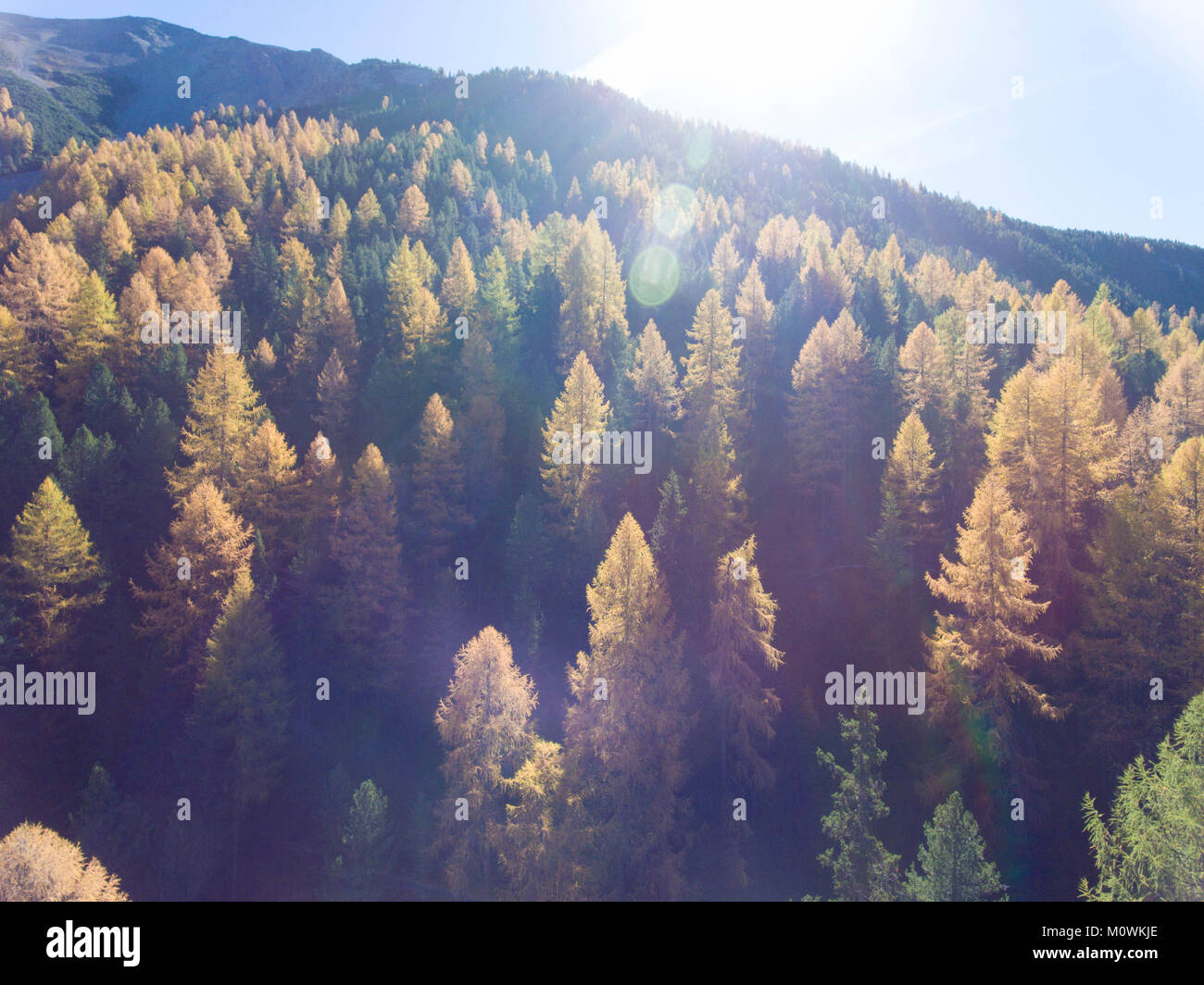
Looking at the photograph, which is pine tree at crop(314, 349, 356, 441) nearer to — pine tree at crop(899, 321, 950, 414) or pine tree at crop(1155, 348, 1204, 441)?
pine tree at crop(899, 321, 950, 414)

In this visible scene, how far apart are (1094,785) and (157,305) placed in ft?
177

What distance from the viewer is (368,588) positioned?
32.0 m

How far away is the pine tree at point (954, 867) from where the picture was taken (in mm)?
13969

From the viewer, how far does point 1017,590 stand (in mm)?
21641

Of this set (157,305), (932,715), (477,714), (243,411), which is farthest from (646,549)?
(157,305)

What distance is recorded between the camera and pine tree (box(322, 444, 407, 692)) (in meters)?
31.8

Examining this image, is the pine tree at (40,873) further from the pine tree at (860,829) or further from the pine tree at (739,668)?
the pine tree at (739,668)

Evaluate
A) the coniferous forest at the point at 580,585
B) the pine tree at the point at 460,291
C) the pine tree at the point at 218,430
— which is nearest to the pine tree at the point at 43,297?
the coniferous forest at the point at 580,585

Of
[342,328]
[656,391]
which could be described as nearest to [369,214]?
[342,328]

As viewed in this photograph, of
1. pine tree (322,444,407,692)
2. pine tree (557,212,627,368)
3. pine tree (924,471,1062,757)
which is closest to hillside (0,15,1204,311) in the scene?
pine tree (557,212,627,368)

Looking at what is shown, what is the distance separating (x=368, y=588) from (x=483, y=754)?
44.2ft

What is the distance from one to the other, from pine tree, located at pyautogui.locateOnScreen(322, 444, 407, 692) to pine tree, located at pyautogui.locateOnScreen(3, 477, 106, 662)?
10.3 meters

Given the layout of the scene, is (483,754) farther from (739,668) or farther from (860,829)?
(860,829)
